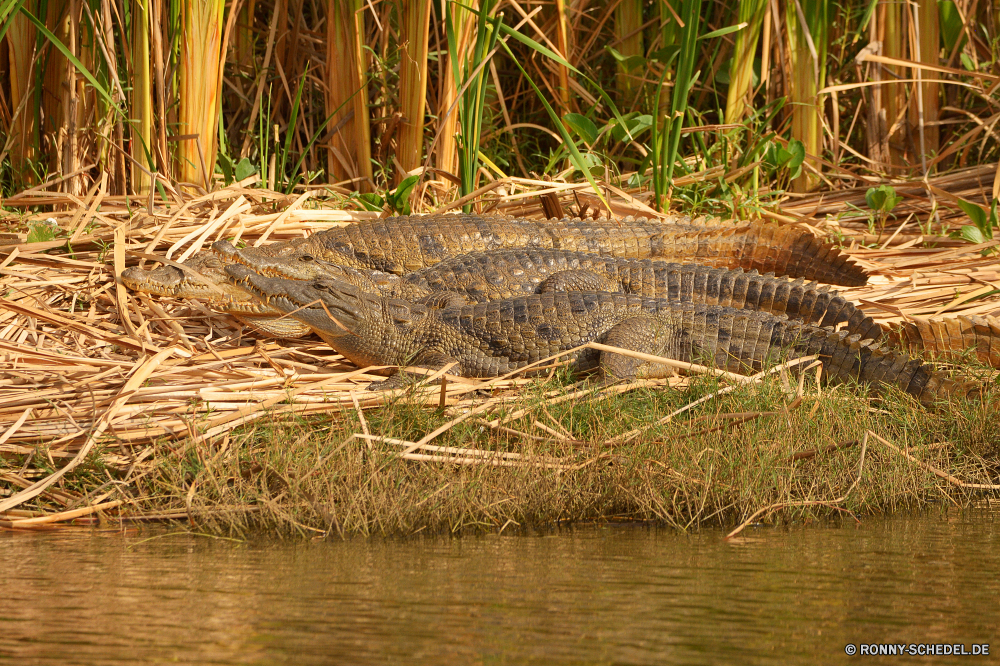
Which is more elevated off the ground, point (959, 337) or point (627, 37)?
point (627, 37)

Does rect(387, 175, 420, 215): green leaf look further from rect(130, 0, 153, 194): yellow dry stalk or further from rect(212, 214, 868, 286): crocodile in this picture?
rect(130, 0, 153, 194): yellow dry stalk

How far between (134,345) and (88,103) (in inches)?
109

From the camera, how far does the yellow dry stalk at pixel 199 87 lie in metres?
6.13

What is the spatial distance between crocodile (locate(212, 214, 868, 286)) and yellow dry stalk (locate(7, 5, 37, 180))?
2137 mm

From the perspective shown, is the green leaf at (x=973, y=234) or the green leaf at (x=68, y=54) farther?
the green leaf at (x=973, y=234)

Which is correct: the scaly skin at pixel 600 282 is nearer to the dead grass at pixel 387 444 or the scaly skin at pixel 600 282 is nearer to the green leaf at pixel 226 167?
the dead grass at pixel 387 444

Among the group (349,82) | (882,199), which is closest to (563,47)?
(349,82)

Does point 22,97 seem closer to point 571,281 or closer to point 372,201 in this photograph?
point 372,201

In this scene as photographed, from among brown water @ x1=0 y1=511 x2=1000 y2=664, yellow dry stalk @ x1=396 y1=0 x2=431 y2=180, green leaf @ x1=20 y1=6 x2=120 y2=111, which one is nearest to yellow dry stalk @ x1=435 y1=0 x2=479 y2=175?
yellow dry stalk @ x1=396 y1=0 x2=431 y2=180

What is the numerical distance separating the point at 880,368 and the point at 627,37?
435 cm

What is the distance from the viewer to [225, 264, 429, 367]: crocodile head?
470 centimetres

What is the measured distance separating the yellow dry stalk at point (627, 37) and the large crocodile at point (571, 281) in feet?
9.13

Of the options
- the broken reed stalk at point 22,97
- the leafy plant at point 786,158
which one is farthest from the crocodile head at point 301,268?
the leafy plant at point 786,158

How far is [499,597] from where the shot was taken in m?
2.51
